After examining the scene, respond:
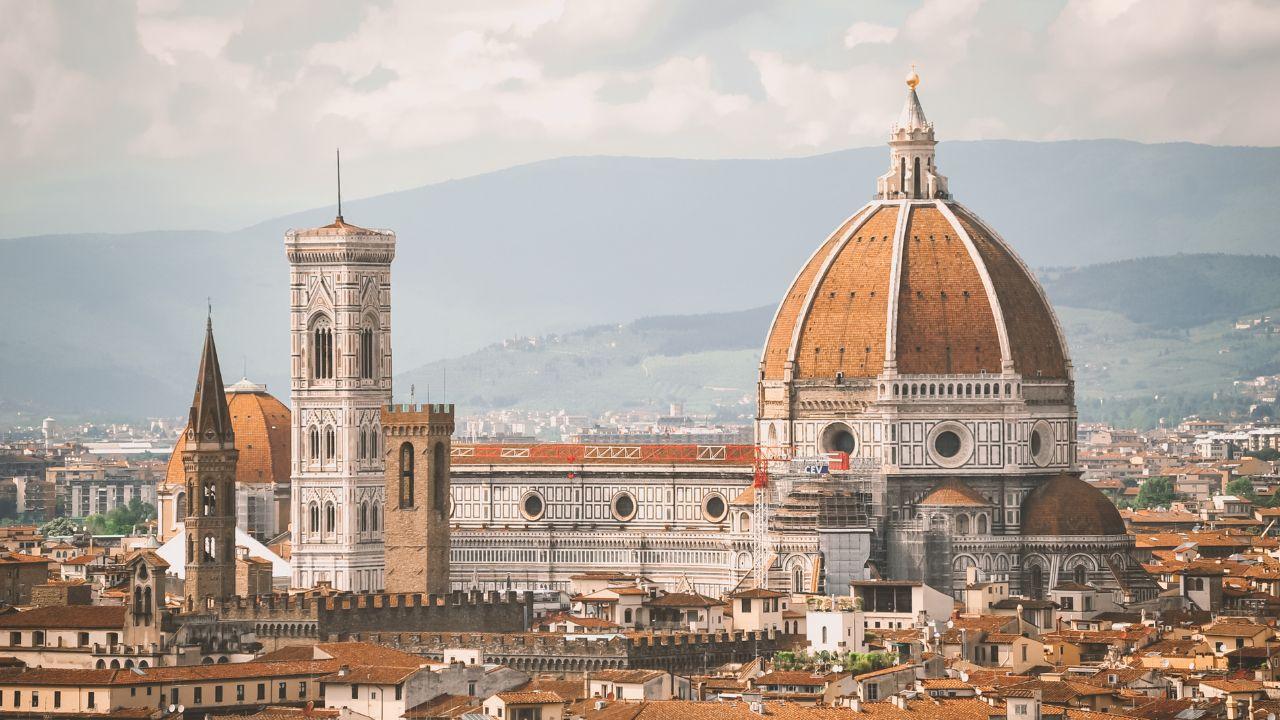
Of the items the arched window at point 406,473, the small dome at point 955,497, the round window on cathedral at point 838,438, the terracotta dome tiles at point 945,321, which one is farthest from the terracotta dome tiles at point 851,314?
the arched window at point 406,473

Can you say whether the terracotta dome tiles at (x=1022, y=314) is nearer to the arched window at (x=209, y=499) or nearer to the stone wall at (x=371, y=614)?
the arched window at (x=209, y=499)

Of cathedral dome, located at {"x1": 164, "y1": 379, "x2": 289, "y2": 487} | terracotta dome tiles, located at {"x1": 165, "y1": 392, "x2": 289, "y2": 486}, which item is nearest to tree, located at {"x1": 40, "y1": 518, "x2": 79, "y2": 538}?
cathedral dome, located at {"x1": 164, "y1": 379, "x2": 289, "y2": 487}

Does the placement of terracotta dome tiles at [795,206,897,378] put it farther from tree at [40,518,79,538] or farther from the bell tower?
tree at [40,518,79,538]

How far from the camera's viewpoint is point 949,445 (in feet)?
413

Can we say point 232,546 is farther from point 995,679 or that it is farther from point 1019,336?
point 1019,336

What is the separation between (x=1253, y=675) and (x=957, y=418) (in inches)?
1719

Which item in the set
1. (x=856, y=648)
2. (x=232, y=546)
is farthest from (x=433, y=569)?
(x=856, y=648)

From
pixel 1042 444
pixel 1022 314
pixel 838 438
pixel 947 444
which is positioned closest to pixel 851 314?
pixel 838 438

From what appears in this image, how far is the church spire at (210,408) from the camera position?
103m

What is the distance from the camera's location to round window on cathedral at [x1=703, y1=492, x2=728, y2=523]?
137 m

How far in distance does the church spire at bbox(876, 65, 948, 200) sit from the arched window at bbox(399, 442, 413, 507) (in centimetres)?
3324

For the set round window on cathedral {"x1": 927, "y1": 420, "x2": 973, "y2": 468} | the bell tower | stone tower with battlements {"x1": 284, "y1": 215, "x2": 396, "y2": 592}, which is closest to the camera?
the bell tower

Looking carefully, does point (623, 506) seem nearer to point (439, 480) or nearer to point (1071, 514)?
point (1071, 514)

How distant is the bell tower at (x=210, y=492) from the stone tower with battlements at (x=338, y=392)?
23.7 meters
